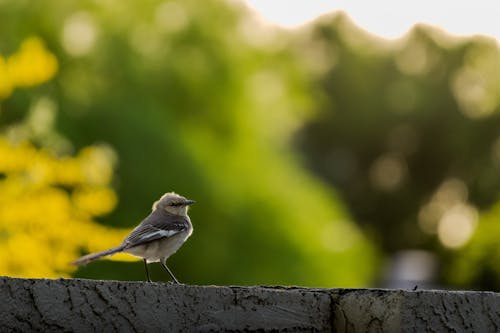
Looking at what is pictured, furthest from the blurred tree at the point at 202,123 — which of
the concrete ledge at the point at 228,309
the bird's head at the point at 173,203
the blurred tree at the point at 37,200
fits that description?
the concrete ledge at the point at 228,309

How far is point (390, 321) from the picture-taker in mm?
2715

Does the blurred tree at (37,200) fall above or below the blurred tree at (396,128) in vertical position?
below

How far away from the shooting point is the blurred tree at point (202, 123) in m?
18.9

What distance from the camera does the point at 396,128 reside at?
49.9 metres

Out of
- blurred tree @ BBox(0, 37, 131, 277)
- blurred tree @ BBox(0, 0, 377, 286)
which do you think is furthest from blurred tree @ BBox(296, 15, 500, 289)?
blurred tree @ BBox(0, 37, 131, 277)

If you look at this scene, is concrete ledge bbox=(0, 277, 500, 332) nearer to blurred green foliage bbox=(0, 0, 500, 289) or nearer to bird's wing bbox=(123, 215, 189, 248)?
bird's wing bbox=(123, 215, 189, 248)

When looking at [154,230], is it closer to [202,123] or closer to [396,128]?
[202,123]

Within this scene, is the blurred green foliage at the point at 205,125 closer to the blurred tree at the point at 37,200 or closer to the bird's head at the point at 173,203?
the blurred tree at the point at 37,200

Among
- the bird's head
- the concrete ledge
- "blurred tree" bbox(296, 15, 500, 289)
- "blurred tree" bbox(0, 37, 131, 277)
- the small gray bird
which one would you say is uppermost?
"blurred tree" bbox(296, 15, 500, 289)

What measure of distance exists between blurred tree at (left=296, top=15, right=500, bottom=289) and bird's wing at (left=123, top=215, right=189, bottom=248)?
135ft

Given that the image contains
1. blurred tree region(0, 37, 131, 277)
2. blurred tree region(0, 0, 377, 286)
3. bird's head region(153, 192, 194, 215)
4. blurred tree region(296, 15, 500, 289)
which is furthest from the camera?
blurred tree region(296, 15, 500, 289)

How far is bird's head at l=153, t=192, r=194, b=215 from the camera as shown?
5438 millimetres

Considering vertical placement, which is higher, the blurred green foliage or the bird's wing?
the blurred green foliage

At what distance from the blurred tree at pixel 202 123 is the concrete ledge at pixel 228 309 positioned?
45.7 ft
